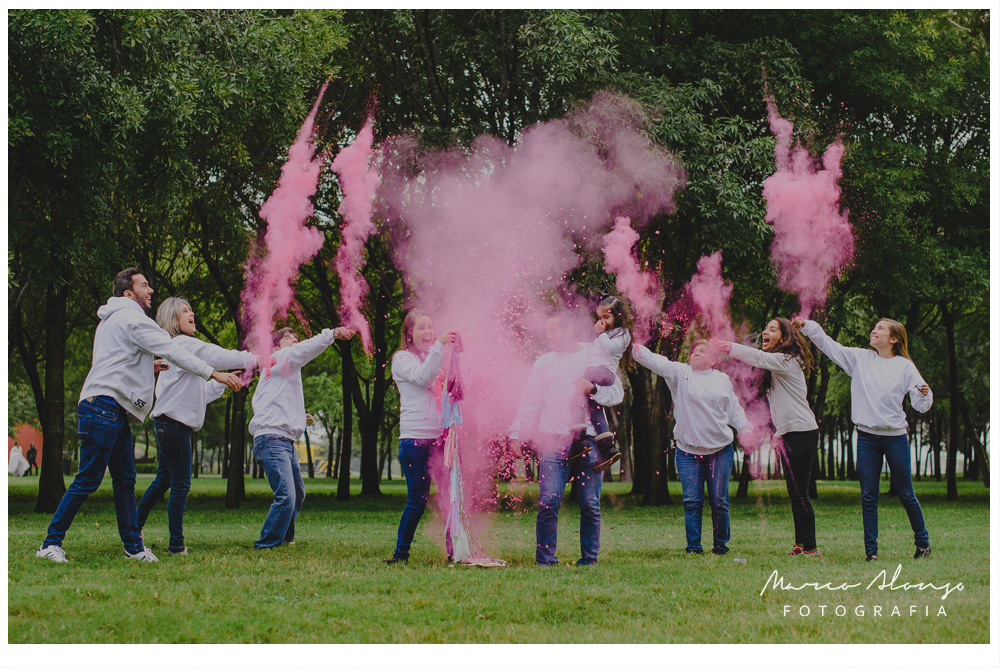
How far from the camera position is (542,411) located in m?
5.85

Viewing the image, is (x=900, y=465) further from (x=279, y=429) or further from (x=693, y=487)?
(x=279, y=429)

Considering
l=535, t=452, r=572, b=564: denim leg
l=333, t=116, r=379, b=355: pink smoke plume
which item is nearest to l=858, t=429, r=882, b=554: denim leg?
l=535, t=452, r=572, b=564: denim leg

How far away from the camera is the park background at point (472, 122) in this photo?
26.3 ft

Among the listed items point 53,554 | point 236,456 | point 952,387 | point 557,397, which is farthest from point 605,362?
point 952,387

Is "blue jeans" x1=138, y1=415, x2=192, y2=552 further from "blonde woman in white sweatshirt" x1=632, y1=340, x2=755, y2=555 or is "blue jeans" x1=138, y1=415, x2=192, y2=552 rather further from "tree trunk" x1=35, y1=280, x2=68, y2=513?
"tree trunk" x1=35, y1=280, x2=68, y2=513

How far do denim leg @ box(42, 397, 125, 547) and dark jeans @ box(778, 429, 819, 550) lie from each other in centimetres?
448

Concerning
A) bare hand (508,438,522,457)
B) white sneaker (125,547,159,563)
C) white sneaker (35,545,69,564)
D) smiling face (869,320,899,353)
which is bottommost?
white sneaker (125,547,159,563)

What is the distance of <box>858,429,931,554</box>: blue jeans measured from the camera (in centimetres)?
597

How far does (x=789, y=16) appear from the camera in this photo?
1145 centimetres

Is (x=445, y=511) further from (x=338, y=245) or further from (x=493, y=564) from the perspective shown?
(x=338, y=245)

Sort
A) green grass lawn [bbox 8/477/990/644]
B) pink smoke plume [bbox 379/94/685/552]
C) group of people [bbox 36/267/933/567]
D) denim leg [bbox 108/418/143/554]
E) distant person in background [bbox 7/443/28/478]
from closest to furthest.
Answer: green grass lawn [bbox 8/477/990/644] → group of people [bbox 36/267/933/567] → denim leg [bbox 108/418/143/554] → pink smoke plume [bbox 379/94/685/552] → distant person in background [bbox 7/443/28/478]

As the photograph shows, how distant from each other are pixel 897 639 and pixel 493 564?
8.17ft

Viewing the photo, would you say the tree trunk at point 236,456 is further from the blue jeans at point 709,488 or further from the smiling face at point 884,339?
the smiling face at point 884,339
